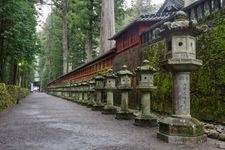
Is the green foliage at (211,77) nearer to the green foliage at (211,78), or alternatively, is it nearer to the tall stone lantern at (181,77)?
the green foliage at (211,78)

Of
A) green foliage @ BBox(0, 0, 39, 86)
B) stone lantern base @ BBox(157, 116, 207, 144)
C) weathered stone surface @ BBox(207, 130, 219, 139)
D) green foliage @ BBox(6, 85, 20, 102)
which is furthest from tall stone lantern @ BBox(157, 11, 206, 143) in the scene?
green foliage @ BBox(6, 85, 20, 102)

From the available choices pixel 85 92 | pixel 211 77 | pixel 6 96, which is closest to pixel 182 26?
pixel 211 77

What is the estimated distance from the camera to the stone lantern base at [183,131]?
17.5 ft

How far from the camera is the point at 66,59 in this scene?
133 feet

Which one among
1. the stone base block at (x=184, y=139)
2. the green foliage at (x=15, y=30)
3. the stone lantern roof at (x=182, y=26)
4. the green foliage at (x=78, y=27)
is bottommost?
the stone base block at (x=184, y=139)

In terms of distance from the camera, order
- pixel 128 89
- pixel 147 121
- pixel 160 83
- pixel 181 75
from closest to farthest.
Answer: pixel 181 75 < pixel 147 121 < pixel 128 89 < pixel 160 83

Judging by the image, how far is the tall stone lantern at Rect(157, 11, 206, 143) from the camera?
5395mm

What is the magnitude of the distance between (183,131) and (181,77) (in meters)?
1.03

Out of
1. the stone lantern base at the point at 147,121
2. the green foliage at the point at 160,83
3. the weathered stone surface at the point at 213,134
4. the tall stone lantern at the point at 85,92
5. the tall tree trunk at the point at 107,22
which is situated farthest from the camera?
the tall tree trunk at the point at 107,22

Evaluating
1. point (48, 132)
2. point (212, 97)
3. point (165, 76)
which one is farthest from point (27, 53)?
point (212, 97)

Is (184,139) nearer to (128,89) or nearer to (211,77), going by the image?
(211,77)

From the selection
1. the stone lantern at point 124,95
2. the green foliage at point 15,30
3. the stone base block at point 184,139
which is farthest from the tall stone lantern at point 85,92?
the stone base block at point 184,139

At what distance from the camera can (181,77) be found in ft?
18.7

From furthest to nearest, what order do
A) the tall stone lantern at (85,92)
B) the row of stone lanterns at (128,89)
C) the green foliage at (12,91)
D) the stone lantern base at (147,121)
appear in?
the green foliage at (12,91) → the tall stone lantern at (85,92) → the row of stone lanterns at (128,89) → the stone lantern base at (147,121)
